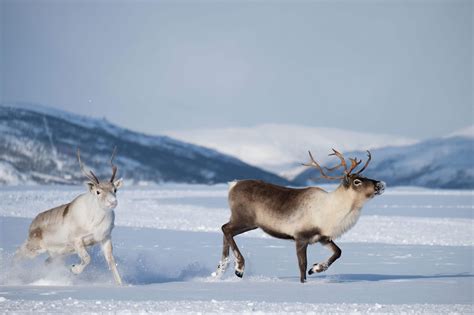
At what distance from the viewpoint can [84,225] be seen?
12750 mm

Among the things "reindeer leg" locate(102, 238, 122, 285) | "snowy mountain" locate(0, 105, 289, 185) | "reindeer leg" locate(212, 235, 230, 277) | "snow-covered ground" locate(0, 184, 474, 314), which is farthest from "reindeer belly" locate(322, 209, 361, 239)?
"snowy mountain" locate(0, 105, 289, 185)

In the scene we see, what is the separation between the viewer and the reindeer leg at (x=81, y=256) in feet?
40.9

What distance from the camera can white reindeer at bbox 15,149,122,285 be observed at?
41.6 feet

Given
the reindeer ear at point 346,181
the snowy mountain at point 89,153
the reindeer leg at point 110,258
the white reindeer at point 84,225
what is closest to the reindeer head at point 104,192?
the white reindeer at point 84,225

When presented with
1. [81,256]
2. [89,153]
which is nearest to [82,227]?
[81,256]

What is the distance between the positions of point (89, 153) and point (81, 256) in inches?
5526

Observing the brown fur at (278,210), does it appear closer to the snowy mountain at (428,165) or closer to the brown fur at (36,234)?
the brown fur at (36,234)

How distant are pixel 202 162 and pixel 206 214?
147 m

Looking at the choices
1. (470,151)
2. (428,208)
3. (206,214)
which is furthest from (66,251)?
(470,151)

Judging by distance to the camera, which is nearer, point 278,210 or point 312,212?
point 312,212

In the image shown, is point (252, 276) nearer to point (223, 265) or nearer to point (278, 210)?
point (223, 265)

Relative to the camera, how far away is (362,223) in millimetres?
25609

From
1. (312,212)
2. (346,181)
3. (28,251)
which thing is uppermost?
(346,181)

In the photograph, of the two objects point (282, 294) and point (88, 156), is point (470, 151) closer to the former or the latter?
point (88, 156)
